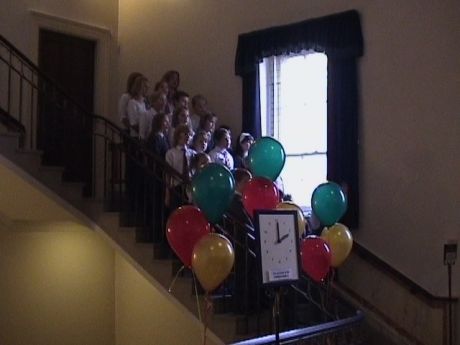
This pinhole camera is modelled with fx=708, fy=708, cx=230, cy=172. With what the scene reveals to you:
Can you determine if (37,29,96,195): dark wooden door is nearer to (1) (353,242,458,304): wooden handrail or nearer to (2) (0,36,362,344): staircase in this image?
(2) (0,36,362,344): staircase

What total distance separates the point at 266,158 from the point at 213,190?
0.67 m

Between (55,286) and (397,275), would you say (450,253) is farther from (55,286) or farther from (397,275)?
(55,286)

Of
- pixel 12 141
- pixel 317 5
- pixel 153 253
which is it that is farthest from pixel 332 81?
pixel 12 141

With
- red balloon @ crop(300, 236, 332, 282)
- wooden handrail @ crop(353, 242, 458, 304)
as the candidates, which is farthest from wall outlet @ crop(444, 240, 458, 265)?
red balloon @ crop(300, 236, 332, 282)

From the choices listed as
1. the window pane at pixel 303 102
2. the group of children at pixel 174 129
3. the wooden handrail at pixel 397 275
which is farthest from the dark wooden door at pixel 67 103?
the wooden handrail at pixel 397 275

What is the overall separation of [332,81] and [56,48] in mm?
3323

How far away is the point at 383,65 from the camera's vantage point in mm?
6559

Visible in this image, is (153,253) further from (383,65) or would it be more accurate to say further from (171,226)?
(383,65)

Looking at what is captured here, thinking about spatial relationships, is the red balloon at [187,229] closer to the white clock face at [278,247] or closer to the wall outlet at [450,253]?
the white clock face at [278,247]

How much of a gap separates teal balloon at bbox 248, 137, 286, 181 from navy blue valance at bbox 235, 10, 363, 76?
251 centimetres

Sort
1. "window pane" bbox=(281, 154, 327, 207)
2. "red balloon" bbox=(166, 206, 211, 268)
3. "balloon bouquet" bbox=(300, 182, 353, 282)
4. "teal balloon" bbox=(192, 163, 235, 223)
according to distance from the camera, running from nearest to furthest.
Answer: "teal balloon" bbox=(192, 163, 235, 223) < "red balloon" bbox=(166, 206, 211, 268) < "balloon bouquet" bbox=(300, 182, 353, 282) < "window pane" bbox=(281, 154, 327, 207)

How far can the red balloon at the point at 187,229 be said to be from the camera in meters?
4.09

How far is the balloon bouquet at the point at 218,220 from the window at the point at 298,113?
7.71ft

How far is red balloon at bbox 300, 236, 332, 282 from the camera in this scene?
432 centimetres
